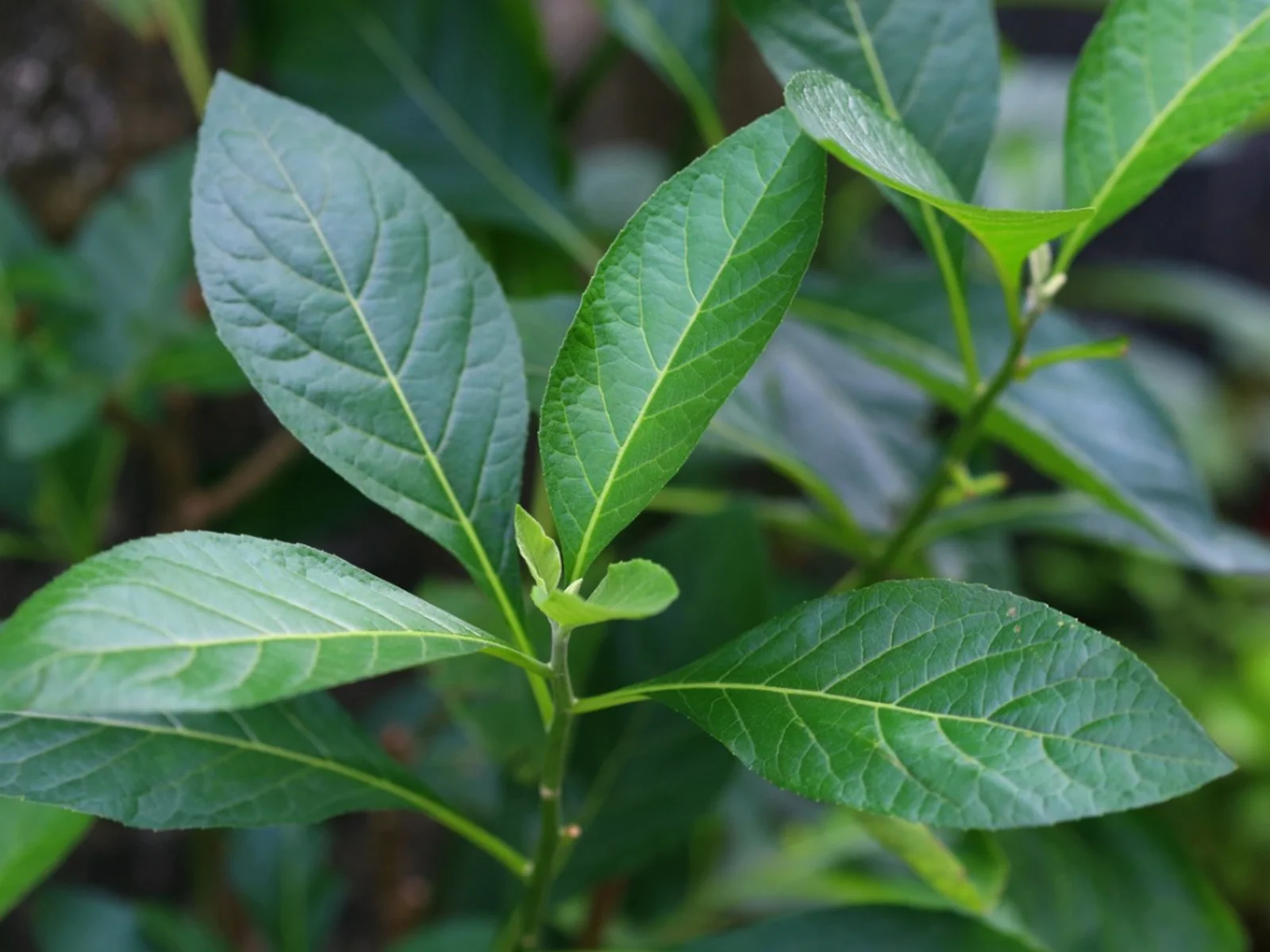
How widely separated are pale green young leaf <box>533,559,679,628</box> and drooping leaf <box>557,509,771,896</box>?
26 centimetres

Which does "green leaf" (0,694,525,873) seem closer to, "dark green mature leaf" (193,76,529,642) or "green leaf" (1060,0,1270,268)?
"dark green mature leaf" (193,76,529,642)

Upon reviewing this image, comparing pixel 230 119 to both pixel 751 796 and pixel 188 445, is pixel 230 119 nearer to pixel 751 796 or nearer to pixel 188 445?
pixel 188 445

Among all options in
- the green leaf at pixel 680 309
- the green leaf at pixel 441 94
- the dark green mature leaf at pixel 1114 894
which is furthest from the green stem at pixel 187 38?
the dark green mature leaf at pixel 1114 894

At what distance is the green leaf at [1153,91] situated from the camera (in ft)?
1.42

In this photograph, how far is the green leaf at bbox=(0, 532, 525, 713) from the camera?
0.84 ft

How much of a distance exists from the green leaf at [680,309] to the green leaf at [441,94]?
0.49 meters

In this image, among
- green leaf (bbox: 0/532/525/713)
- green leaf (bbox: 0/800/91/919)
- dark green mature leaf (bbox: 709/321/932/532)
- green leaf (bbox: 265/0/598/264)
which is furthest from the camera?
green leaf (bbox: 265/0/598/264)

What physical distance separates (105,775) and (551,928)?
19.8 inches

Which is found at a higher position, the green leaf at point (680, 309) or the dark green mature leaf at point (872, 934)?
the green leaf at point (680, 309)

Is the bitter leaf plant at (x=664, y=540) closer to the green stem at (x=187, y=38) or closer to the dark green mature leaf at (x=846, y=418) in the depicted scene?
the dark green mature leaf at (x=846, y=418)

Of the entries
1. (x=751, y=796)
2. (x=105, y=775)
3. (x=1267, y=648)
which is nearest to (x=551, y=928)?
(x=751, y=796)

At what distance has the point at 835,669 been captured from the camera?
353 millimetres

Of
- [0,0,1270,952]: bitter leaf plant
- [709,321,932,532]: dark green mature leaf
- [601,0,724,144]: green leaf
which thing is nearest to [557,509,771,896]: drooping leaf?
[0,0,1270,952]: bitter leaf plant

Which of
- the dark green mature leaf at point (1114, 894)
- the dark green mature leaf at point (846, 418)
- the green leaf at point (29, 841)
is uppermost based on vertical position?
the dark green mature leaf at point (846, 418)
